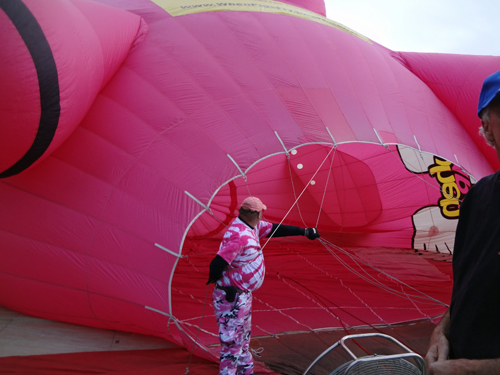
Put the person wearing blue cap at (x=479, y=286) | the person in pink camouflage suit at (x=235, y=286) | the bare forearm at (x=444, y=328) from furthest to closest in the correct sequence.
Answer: the person in pink camouflage suit at (x=235, y=286)
the bare forearm at (x=444, y=328)
the person wearing blue cap at (x=479, y=286)

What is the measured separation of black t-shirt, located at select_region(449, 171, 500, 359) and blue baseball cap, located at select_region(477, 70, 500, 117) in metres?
0.15

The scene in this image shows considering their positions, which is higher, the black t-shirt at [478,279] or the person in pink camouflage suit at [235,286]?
the black t-shirt at [478,279]

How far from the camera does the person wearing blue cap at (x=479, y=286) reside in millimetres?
789

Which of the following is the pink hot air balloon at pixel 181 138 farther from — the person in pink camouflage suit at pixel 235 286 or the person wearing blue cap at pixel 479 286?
the person wearing blue cap at pixel 479 286

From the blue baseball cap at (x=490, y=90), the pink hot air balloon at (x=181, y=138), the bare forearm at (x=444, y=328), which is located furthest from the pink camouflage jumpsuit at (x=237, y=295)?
the blue baseball cap at (x=490, y=90)

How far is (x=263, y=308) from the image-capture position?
355 cm

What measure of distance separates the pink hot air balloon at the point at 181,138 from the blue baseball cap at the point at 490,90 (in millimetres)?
1763

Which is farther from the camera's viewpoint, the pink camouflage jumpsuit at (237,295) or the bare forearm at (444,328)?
the pink camouflage jumpsuit at (237,295)

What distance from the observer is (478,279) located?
0.82m

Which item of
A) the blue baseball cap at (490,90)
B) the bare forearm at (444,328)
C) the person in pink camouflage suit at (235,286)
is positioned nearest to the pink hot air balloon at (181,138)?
the person in pink camouflage suit at (235,286)

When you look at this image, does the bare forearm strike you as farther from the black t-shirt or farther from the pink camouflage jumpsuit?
the pink camouflage jumpsuit

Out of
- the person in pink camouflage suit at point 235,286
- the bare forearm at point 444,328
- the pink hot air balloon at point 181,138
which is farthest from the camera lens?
the pink hot air balloon at point 181,138

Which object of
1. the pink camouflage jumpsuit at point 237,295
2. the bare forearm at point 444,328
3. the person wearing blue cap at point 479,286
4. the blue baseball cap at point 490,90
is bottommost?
the pink camouflage jumpsuit at point 237,295

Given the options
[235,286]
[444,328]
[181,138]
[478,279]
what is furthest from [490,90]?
[181,138]
